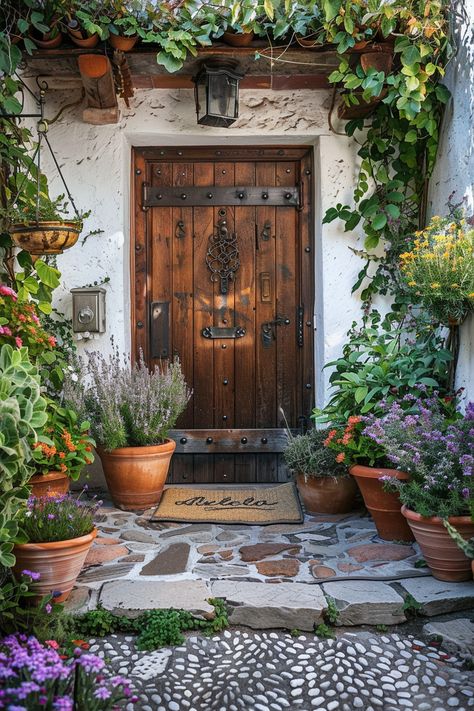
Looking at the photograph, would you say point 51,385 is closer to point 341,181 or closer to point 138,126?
point 138,126

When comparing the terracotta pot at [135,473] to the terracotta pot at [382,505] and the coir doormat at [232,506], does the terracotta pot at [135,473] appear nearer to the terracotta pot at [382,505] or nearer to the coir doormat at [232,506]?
the coir doormat at [232,506]

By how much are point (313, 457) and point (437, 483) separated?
1.08m

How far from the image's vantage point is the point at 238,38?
390 cm

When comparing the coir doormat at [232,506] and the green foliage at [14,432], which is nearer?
the green foliage at [14,432]

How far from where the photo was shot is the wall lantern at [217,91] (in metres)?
4.13

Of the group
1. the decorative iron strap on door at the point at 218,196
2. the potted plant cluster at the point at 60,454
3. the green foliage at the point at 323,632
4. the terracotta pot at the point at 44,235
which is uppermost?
the decorative iron strap on door at the point at 218,196

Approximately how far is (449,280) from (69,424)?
6.69 feet

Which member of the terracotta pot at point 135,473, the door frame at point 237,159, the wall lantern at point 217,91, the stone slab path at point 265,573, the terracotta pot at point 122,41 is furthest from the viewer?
the door frame at point 237,159

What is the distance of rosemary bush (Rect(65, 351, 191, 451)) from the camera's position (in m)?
3.91

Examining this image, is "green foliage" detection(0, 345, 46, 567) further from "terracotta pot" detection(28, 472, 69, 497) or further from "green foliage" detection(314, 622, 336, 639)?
"green foliage" detection(314, 622, 336, 639)

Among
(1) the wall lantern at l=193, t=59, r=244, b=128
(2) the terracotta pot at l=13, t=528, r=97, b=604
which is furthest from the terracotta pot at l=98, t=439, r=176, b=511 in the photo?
(1) the wall lantern at l=193, t=59, r=244, b=128

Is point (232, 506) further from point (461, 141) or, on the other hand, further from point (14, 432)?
point (461, 141)

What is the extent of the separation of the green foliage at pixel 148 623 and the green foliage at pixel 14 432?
1.38 ft

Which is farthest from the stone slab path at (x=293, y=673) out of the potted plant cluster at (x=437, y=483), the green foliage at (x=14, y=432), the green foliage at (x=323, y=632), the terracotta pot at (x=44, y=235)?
the terracotta pot at (x=44, y=235)
